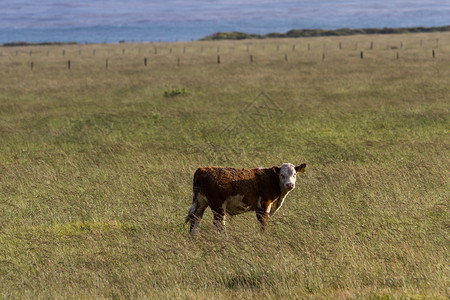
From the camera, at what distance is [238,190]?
7.80m

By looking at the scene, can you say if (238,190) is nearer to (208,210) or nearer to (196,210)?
(196,210)

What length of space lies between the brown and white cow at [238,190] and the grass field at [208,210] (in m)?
0.31

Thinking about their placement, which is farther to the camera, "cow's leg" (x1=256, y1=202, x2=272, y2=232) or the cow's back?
"cow's leg" (x1=256, y1=202, x2=272, y2=232)

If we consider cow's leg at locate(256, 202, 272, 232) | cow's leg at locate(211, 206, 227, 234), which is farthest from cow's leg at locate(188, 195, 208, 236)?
cow's leg at locate(256, 202, 272, 232)

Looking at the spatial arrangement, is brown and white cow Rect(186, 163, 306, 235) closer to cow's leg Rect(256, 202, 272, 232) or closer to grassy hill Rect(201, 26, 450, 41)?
cow's leg Rect(256, 202, 272, 232)

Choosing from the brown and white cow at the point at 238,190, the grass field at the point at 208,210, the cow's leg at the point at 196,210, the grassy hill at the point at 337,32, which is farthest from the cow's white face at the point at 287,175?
the grassy hill at the point at 337,32

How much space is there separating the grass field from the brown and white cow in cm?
31

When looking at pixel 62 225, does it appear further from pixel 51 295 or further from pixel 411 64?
pixel 411 64

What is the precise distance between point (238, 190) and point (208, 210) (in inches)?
92.9

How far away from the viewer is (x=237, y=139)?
1703cm

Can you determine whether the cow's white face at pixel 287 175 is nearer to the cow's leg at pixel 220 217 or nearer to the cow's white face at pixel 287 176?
the cow's white face at pixel 287 176

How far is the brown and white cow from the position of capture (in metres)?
7.78

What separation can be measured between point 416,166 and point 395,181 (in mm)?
1775

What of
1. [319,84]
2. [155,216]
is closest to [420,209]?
[155,216]
